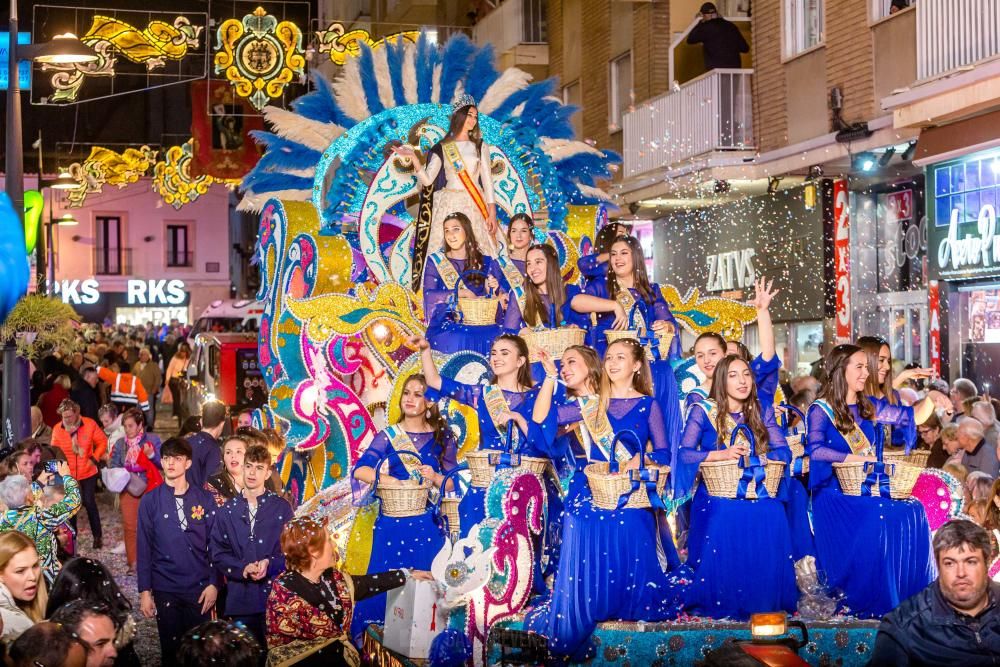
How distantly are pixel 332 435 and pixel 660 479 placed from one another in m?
3.90

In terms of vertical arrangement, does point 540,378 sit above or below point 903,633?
above

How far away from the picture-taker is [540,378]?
8898 mm

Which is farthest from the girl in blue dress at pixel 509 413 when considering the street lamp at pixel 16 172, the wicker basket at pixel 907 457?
the street lamp at pixel 16 172

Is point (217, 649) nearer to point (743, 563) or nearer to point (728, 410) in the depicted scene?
point (743, 563)

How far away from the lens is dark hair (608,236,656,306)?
9.51 m

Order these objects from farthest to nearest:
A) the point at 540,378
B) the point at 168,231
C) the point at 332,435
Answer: the point at 168,231 → the point at 332,435 → the point at 540,378

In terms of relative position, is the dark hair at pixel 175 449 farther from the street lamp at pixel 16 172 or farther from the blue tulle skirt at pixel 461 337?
the street lamp at pixel 16 172

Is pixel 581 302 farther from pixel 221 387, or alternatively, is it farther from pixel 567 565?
pixel 221 387

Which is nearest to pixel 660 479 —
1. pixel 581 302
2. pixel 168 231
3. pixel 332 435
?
pixel 581 302

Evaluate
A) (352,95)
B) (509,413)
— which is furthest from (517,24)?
(509,413)

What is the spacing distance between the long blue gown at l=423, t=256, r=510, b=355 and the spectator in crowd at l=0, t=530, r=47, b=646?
440 centimetres

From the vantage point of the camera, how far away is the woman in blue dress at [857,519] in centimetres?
795

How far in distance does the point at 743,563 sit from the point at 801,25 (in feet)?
43.9

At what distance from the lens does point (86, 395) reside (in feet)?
61.3
